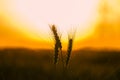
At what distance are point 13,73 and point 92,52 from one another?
7.74 metres

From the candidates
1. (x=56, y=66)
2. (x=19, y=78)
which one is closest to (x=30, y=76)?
(x=19, y=78)

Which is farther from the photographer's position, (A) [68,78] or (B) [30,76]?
(B) [30,76]

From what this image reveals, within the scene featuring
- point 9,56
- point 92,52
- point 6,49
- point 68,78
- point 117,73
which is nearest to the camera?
point 68,78

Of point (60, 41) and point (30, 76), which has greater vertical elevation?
point (60, 41)

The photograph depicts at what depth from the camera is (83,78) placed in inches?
184

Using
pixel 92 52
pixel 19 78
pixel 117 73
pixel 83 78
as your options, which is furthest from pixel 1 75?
pixel 92 52

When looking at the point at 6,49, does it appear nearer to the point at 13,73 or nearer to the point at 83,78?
the point at 13,73

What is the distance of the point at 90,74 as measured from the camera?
16.2 ft

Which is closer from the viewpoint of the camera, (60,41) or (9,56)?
(60,41)

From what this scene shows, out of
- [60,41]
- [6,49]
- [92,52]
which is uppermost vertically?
[60,41]

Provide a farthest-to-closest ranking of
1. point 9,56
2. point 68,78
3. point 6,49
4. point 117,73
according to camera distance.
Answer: point 6,49 < point 9,56 < point 117,73 < point 68,78

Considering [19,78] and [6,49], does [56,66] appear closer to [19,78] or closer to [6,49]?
[19,78]

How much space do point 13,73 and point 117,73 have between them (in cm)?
128

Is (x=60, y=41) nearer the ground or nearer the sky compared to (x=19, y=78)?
nearer the sky
